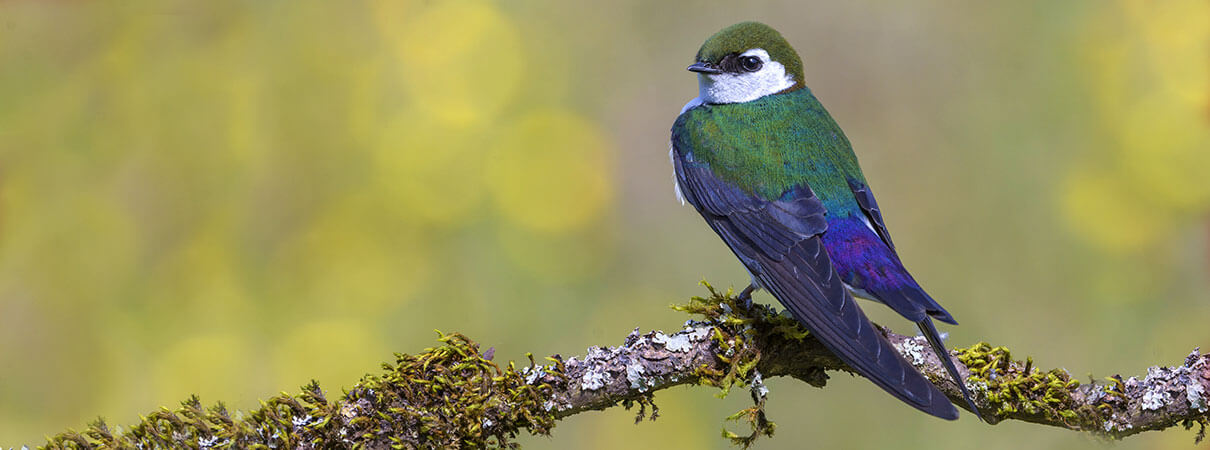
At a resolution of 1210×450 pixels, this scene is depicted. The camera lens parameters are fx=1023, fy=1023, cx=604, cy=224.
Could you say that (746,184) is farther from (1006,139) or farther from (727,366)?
(1006,139)

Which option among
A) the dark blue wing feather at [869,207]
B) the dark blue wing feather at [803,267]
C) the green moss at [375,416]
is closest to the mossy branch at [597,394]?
the green moss at [375,416]

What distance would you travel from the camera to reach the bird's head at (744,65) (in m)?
3.32

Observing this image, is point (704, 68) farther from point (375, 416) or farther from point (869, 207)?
point (375, 416)

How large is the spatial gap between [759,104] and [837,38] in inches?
64.7

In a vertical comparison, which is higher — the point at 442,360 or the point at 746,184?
the point at 746,184

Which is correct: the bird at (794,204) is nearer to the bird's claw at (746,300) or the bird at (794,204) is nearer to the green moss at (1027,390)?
the bird's claw at (746,300)

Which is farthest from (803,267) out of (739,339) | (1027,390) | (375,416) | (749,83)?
(375,416)

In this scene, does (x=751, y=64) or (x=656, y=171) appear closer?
(x=751, y=64)

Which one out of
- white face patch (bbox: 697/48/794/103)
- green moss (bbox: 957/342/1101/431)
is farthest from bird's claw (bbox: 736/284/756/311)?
white face patch (bbox: 697/48/794/103)

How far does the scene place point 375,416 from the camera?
223cm

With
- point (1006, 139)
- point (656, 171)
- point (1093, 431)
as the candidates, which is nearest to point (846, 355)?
point (1093, 431)

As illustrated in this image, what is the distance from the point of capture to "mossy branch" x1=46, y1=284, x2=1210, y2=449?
2.22 meters

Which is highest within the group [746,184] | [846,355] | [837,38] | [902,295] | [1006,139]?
[837,38]

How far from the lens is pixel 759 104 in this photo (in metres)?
3.25
